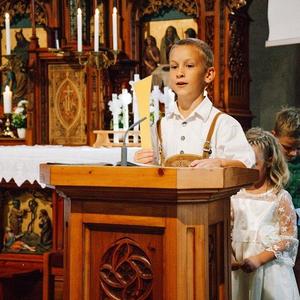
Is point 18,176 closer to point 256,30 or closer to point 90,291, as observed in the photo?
point 90,291

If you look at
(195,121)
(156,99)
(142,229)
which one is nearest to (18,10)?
(156,99)

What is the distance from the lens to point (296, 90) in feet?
23.8

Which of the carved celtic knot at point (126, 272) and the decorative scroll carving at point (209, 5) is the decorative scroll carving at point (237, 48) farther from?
the carved celtic knot at point (126, 272)

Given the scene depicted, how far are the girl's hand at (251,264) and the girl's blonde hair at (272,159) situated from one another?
369mm

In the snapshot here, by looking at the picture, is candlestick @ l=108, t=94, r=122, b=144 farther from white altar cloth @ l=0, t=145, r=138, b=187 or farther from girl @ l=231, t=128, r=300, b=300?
girl @ l=231, t=128, r=300, b=300

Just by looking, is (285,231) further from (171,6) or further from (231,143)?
(171,6)

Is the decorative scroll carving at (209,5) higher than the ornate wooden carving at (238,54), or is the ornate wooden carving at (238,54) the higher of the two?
the decorative scroll carving at (209,5)

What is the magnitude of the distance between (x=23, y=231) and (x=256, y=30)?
311 centimetres

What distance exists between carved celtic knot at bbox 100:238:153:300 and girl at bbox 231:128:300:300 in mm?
1094

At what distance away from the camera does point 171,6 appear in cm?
611

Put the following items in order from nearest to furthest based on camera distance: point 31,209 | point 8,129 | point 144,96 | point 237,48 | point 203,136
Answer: point 144,96 < point 203,136 < point 31,209 < point 237,48 < point 8,129

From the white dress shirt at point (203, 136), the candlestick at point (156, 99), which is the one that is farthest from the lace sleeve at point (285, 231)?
the candlestick at point (156, 99)

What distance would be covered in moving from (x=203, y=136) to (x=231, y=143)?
105 millimetres

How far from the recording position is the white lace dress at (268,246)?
3.16 m
